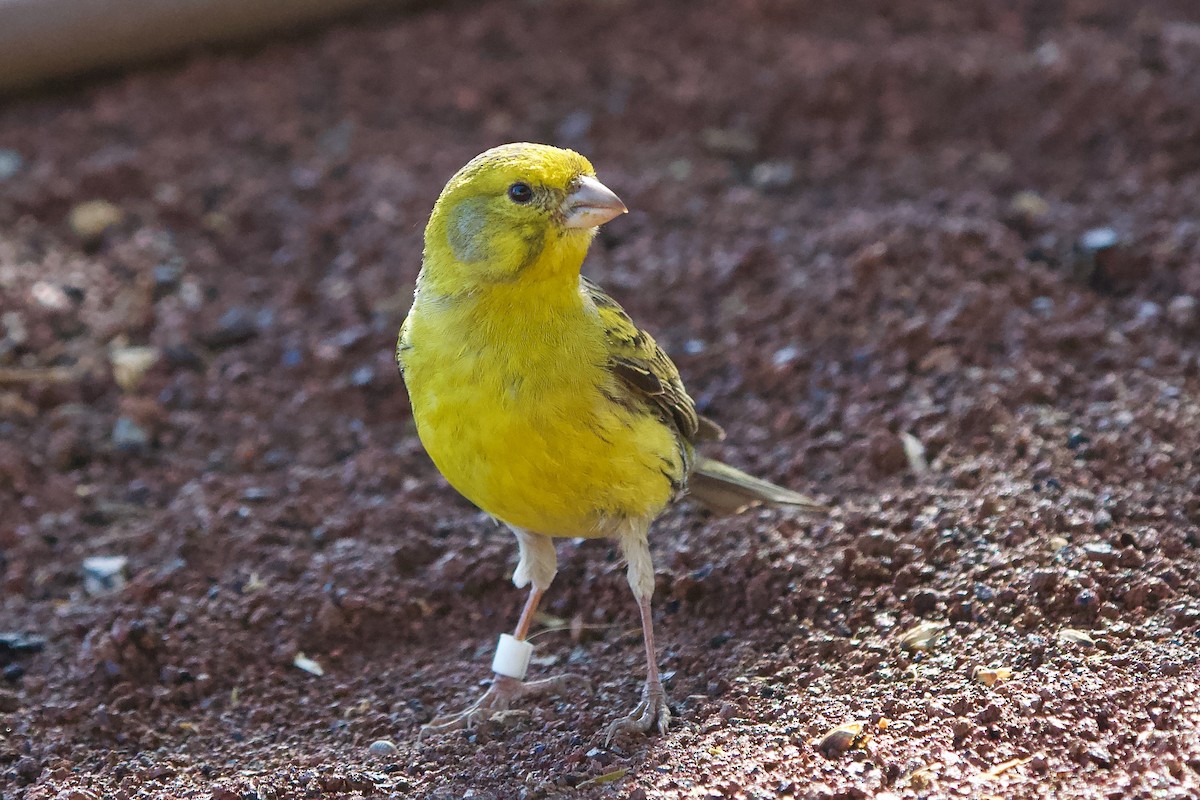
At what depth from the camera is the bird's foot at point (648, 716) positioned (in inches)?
143

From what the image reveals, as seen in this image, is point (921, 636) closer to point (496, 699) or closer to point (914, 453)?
point (914, 453)

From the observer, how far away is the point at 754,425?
5031mm

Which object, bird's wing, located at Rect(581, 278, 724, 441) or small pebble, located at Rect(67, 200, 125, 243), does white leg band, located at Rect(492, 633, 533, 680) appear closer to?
bird's wing, located at Rect(581, 278, 724, 441)

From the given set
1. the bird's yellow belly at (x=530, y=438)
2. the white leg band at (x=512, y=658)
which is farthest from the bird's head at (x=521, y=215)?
the white leg band at (x=512, y=658)

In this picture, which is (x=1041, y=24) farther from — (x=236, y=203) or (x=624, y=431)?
(x=624, y=431)

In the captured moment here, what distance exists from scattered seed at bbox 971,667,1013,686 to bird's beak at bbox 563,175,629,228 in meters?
1.58

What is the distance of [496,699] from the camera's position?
12.9 ft

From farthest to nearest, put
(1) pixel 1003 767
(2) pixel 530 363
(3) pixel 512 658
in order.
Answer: (3) pixel 512 658 < (2) pixel 530 363 < (1) pixel 1003 767

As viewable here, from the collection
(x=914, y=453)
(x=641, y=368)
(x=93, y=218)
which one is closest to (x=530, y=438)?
(x=641, y=368)

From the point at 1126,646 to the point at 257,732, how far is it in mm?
2479

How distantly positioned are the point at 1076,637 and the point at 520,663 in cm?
158

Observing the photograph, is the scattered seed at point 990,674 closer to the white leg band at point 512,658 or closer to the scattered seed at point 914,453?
the scattered seed at point 914,453

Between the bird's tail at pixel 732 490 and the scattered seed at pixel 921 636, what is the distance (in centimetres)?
61

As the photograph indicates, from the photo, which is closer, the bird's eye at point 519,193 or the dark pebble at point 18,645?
the bird's eye at point 519,193
